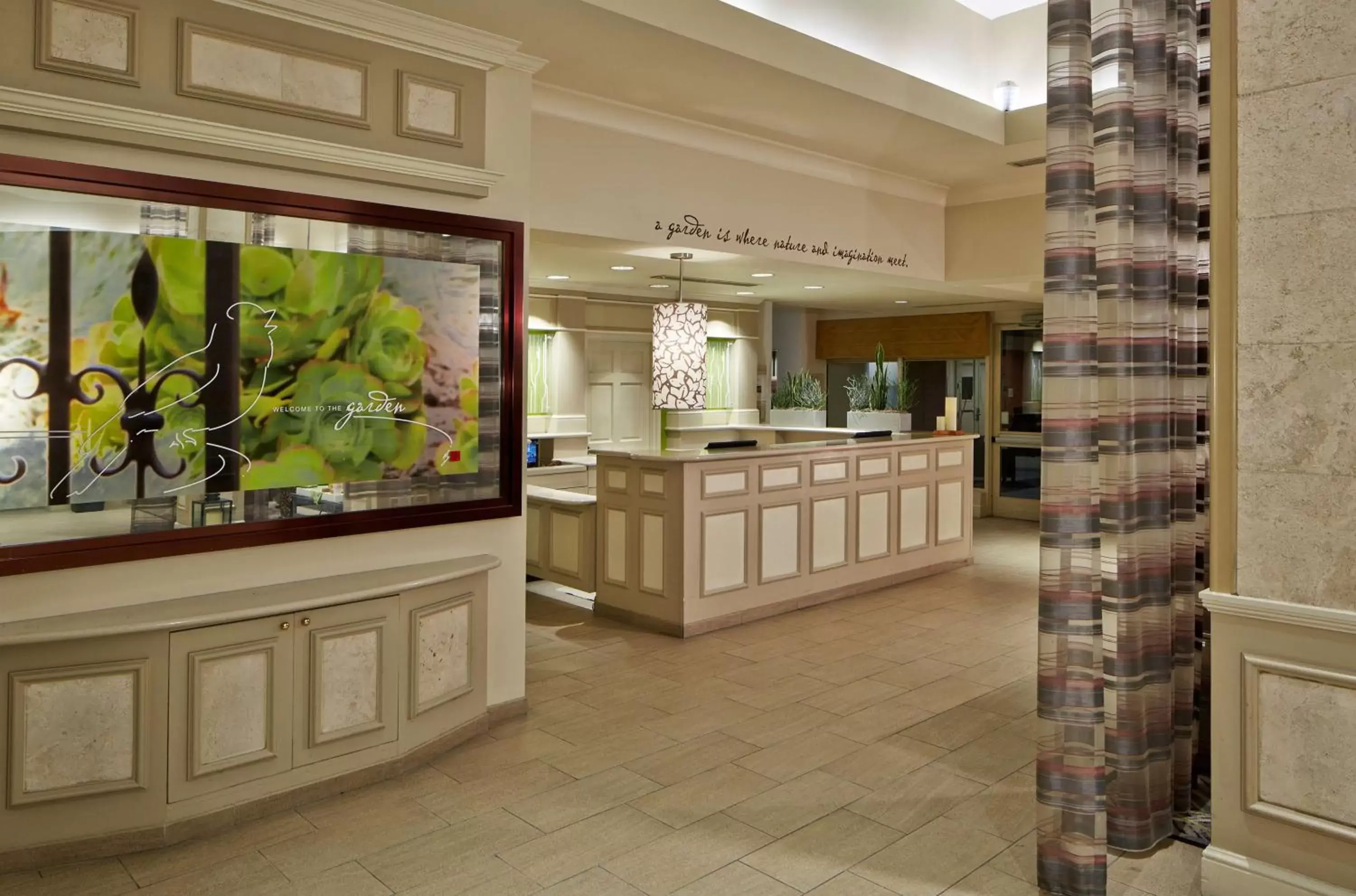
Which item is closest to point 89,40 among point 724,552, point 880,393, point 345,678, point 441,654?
point 345,678

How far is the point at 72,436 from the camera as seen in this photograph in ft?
10.1

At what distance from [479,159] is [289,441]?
1.48 m

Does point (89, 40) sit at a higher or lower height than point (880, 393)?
higher

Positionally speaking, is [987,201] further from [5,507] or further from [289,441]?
[5,507]

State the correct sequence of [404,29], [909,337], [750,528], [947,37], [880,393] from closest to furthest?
[404,29]
[947,37]
[750,528]
[880,393]
[909,337]

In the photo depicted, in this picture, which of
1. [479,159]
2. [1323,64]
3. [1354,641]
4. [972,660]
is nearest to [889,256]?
[972,660]

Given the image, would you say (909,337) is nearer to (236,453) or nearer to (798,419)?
(798,419)

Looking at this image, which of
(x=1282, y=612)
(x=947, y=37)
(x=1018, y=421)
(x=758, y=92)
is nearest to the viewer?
(x=1282, y=612)

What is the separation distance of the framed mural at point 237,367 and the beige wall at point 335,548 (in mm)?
64

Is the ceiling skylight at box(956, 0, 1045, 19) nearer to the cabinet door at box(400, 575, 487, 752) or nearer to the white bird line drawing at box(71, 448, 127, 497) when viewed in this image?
the cabinet door at box(400, 575, 487, 752)

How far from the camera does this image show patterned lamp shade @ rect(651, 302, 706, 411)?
6.00 metres

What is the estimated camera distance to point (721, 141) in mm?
5746

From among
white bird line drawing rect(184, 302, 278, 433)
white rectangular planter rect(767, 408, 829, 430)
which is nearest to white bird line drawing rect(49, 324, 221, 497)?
white bird line drawing rect(184, 302, 278, 433)

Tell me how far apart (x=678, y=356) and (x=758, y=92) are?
1.77 m
